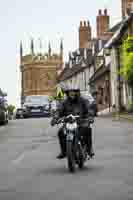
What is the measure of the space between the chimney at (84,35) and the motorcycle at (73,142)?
81999 millimetres

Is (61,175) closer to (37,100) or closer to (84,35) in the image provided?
(37,100)

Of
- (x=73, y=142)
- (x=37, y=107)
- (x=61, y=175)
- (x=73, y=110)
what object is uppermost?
(x=37, y=107)

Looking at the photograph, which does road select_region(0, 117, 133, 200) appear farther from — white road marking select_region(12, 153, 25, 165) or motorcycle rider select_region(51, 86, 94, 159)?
motorcycle rider select_region(51, 86, 94, 159)

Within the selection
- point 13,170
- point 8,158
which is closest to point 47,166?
point 13,170

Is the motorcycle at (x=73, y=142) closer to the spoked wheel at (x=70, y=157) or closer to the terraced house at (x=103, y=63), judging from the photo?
the spoked wheel at (x=70, y=157)

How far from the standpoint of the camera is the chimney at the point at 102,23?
81.7 meters

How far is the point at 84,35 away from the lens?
9756 centimetres

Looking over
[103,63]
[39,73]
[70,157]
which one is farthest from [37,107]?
[39,73]

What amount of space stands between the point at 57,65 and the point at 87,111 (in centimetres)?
14700

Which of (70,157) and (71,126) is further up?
(71,126)

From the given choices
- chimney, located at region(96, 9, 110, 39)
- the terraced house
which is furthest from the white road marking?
chimney, located at region(96, 9, 110, 39)

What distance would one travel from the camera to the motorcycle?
41.8 feet

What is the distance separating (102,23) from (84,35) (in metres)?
14.6

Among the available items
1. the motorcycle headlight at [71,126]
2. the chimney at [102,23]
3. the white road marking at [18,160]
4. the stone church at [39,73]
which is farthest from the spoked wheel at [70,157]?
the stone church at [39,73]
